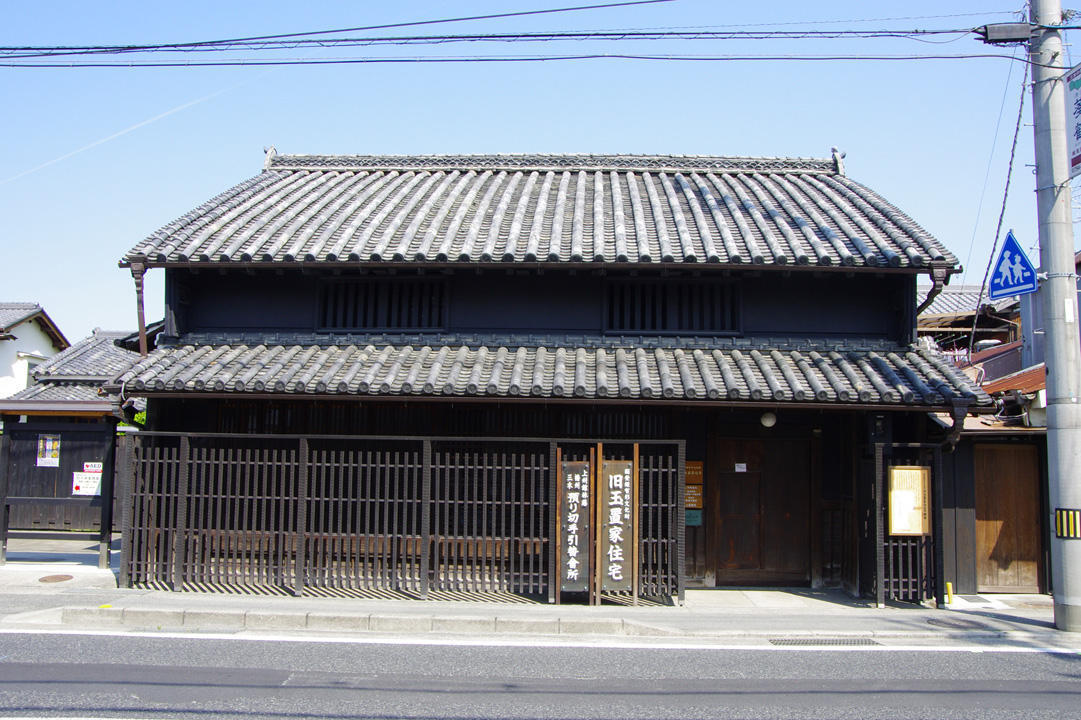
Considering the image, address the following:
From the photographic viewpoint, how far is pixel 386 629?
359 inches

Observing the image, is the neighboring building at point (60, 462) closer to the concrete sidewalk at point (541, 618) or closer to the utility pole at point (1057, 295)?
the concrete sidewalk at point (541, 618)

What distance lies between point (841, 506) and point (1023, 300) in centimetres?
A: 894

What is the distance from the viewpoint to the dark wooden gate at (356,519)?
10383 mm

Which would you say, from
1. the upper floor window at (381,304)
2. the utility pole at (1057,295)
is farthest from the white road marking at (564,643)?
the upper floor window at (381,304)

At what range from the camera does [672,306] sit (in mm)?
12086

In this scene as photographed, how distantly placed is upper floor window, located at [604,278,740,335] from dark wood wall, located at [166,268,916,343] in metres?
0.14

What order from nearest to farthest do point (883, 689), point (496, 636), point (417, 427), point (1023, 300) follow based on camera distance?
point (883, 689), point (496, 636), point (417, 427), point (1023, 300)

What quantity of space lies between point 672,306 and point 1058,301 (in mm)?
5176

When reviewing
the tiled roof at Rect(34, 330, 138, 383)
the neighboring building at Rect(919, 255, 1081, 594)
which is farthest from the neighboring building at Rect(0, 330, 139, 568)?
the neighboring building at Rect(919, 255, 1081, 594)

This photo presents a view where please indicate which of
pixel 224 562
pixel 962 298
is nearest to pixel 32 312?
pixel 224 562

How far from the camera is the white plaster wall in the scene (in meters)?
27.5

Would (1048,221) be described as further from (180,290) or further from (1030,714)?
(180,290)

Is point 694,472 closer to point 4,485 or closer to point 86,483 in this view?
point 86,483

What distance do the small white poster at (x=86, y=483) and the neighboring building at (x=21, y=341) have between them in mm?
17795
